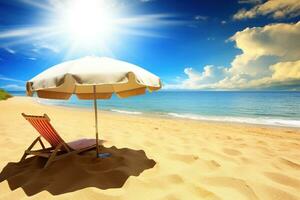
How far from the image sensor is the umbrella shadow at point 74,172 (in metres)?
2.76

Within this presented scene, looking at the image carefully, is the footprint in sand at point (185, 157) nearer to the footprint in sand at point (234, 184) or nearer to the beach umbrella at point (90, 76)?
the footprint in sand at point (234, 184)

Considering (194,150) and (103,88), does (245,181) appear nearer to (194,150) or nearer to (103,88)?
(194,150)

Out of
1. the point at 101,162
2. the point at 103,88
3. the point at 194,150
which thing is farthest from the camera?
the point at 103,88

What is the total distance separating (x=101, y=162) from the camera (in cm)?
354

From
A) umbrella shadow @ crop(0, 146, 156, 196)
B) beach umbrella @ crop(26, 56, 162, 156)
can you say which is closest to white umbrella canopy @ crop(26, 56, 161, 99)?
beach umbrella @ crop(26, 56, 162, 156)

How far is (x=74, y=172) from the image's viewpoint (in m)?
3.15

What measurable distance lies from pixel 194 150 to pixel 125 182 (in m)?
2.12

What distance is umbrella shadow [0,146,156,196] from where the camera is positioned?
2.76 meters

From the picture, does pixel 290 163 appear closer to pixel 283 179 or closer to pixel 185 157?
pixel 283 179

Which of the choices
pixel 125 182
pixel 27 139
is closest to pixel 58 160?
pixel 125 182

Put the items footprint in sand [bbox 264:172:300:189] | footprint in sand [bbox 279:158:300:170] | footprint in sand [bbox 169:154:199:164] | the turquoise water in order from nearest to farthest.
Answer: footprint in sand [bbox 264:172:300:189], footprint in sand [bbox 279:158:300:170], footprint in sand [bbox 169:154:199:164], the turquoise water

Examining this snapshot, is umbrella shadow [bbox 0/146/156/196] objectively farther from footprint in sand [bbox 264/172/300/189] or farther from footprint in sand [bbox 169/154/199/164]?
footprint in sand [bbox 264/172/300/189]

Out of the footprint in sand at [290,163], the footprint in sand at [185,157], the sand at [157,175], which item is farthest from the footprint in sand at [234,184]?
the footprint in sand at [290,163]

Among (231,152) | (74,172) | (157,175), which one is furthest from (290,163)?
(74,172)
